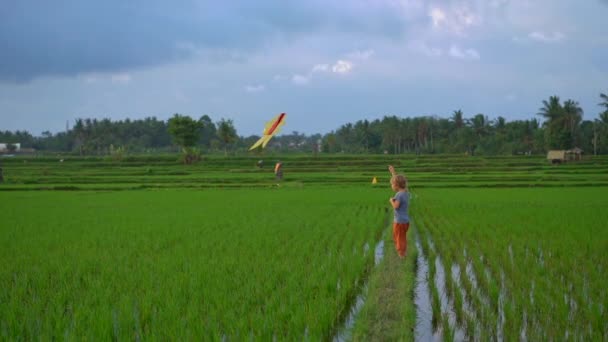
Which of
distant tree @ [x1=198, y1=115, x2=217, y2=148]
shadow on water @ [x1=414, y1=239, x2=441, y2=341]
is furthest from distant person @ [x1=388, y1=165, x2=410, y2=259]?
distant tree @ [x1=198, y1=115, x2=217, y2=148]

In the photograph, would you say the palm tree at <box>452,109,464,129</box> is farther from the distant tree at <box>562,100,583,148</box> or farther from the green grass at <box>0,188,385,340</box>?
the green grass at <box>0,188,385,340</box>

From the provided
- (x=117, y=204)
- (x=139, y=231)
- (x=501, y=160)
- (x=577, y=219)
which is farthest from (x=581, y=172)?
(x=139, y=231)

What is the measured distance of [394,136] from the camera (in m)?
67.9

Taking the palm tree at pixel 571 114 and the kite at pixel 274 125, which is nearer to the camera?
the kite at pixel 274 125

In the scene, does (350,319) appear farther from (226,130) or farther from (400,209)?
(226,130)

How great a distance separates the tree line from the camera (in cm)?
4978

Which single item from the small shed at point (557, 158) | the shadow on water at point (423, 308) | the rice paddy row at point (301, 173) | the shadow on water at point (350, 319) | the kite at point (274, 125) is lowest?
the rice paddy row at point (301, 173)

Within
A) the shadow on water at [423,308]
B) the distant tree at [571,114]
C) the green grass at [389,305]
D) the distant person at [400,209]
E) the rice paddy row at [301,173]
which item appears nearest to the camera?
the green grass at [389,305]

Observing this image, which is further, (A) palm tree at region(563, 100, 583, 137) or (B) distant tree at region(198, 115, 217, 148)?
(B) distant tree at region(198, 115, 217, 148)

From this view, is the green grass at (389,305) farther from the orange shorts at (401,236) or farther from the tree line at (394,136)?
the tree line at (394,136)

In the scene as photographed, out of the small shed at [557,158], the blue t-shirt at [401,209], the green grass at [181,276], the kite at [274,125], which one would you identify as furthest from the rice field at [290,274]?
the small shed at [557,158]

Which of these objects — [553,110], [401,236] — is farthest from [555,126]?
[401,236]

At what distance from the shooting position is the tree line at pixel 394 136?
163 feet

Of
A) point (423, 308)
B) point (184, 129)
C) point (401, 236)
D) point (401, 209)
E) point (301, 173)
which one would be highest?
point (184, 129)
